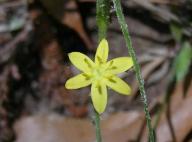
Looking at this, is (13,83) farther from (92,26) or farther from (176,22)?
(176,22)

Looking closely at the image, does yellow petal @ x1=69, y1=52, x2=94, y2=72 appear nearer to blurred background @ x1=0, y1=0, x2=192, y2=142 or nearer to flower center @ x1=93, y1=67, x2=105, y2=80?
flower center @ x1=93, y1=67, x2=105, y2=80

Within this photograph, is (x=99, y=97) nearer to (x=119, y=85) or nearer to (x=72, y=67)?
(x=119, y=85)

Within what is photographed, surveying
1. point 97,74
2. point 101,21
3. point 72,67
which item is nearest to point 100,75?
point 97,74

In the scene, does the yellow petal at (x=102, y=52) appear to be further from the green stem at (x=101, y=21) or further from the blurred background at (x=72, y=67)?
the blurred background at (x=72, y=67)

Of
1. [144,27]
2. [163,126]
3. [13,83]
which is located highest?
[144,27]

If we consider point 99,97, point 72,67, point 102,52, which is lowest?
point 72,67

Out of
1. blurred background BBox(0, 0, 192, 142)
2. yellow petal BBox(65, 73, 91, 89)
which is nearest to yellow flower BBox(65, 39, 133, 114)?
yellow petal BBox(65, 73, 91, 89)

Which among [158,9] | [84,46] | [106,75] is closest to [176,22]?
[158,9]
